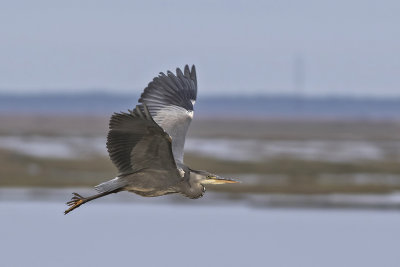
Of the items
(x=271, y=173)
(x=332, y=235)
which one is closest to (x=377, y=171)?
(x=271, y=173)

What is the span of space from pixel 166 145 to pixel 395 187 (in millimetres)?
31009

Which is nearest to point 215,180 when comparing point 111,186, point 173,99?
point 111,186

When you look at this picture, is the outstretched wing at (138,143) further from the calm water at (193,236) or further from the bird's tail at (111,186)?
the calm water at (193,236)

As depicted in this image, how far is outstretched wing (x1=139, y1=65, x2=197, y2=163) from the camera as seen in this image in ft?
42.7

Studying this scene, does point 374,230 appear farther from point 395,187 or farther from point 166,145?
point 166,145

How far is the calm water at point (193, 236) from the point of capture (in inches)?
959

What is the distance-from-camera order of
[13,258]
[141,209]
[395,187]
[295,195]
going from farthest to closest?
[395,187]
[295,195]
[141,209]
[13,258]

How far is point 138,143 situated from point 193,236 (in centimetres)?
1748

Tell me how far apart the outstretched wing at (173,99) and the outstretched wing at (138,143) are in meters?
1.74

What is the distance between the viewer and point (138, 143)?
1080 centimetres

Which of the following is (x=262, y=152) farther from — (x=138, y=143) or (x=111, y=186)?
(x=138, y=143)

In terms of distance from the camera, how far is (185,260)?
2409 centimetres

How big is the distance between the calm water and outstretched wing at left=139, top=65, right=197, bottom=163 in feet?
34.7

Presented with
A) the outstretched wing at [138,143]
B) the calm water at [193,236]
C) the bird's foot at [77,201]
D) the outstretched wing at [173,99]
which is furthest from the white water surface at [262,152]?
the outstretched wing at [138,143]
